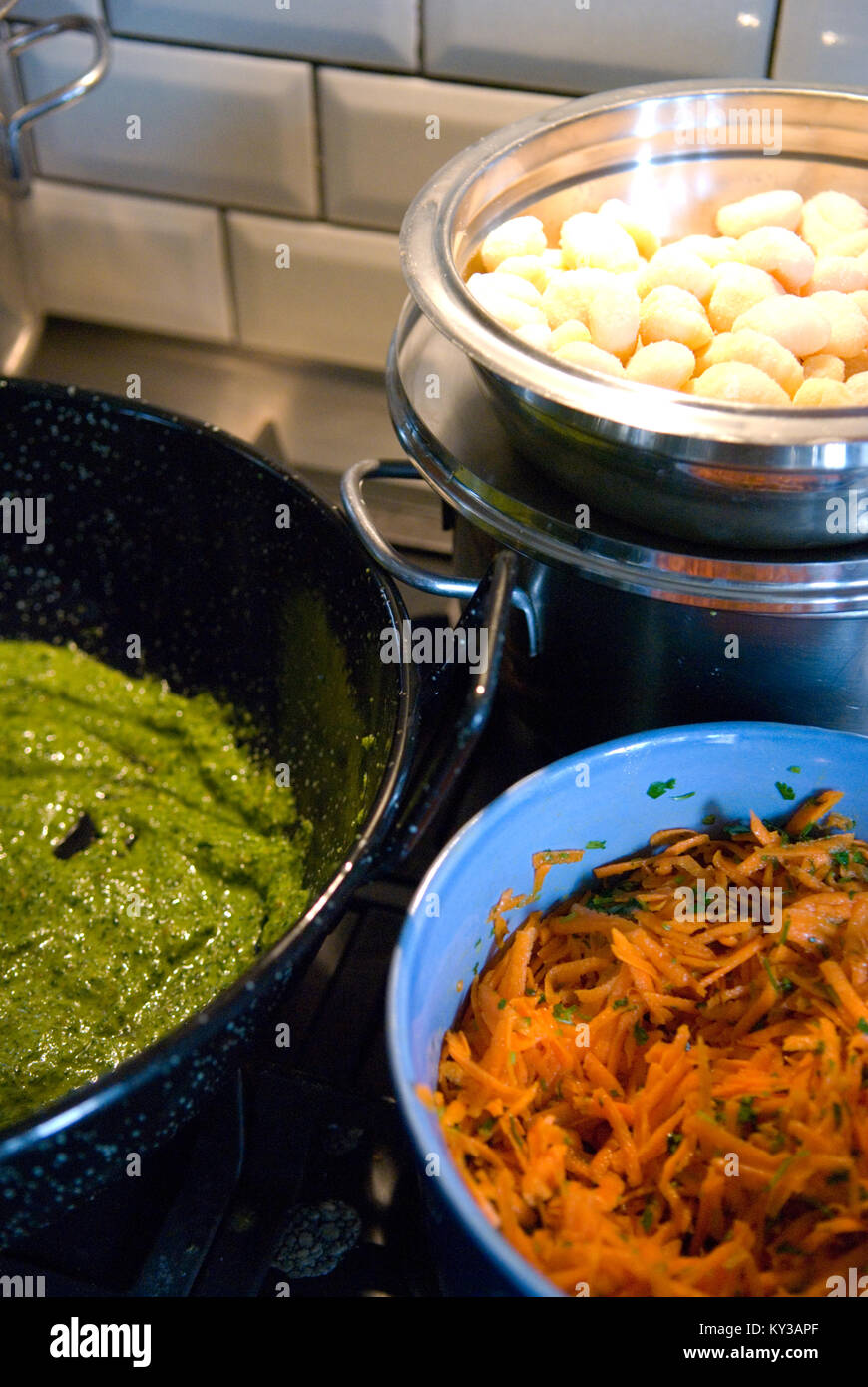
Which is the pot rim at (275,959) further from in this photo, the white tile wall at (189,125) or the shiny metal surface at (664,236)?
the white tile wall at (189,125)

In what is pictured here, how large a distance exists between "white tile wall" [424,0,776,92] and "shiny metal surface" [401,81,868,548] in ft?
0.27

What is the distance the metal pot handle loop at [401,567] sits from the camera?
58 centimetres

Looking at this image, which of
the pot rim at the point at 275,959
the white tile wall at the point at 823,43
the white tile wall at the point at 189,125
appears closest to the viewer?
the pot rim at the point at 275,959

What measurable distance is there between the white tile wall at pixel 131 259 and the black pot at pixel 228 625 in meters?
0.26

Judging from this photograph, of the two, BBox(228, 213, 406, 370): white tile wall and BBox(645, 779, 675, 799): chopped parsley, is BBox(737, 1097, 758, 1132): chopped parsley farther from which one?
BBox(228, 213, 406, 370): white tile wall

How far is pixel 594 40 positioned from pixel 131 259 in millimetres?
406

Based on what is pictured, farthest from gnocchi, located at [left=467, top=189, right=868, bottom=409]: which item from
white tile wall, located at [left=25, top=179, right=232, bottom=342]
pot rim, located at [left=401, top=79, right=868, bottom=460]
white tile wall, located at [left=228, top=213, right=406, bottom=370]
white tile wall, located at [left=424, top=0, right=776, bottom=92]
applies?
white tile wall, located at [left=25, top=179, right=232, bottom=342]

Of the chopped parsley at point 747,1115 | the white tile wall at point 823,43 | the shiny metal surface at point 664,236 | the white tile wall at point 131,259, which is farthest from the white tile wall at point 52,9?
the chopped parsley at point 747,1115

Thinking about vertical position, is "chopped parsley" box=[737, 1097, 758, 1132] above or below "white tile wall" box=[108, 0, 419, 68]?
below

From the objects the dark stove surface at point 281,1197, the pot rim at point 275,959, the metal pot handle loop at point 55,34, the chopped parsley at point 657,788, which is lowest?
the dark stove surface at point 281,1197

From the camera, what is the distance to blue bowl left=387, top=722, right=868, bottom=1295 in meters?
0.46

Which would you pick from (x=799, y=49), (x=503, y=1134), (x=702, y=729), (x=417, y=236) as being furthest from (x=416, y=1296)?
(x=799, y=49)

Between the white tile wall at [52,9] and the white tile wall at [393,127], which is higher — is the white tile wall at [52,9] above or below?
above

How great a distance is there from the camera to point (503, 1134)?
1.54 feet
